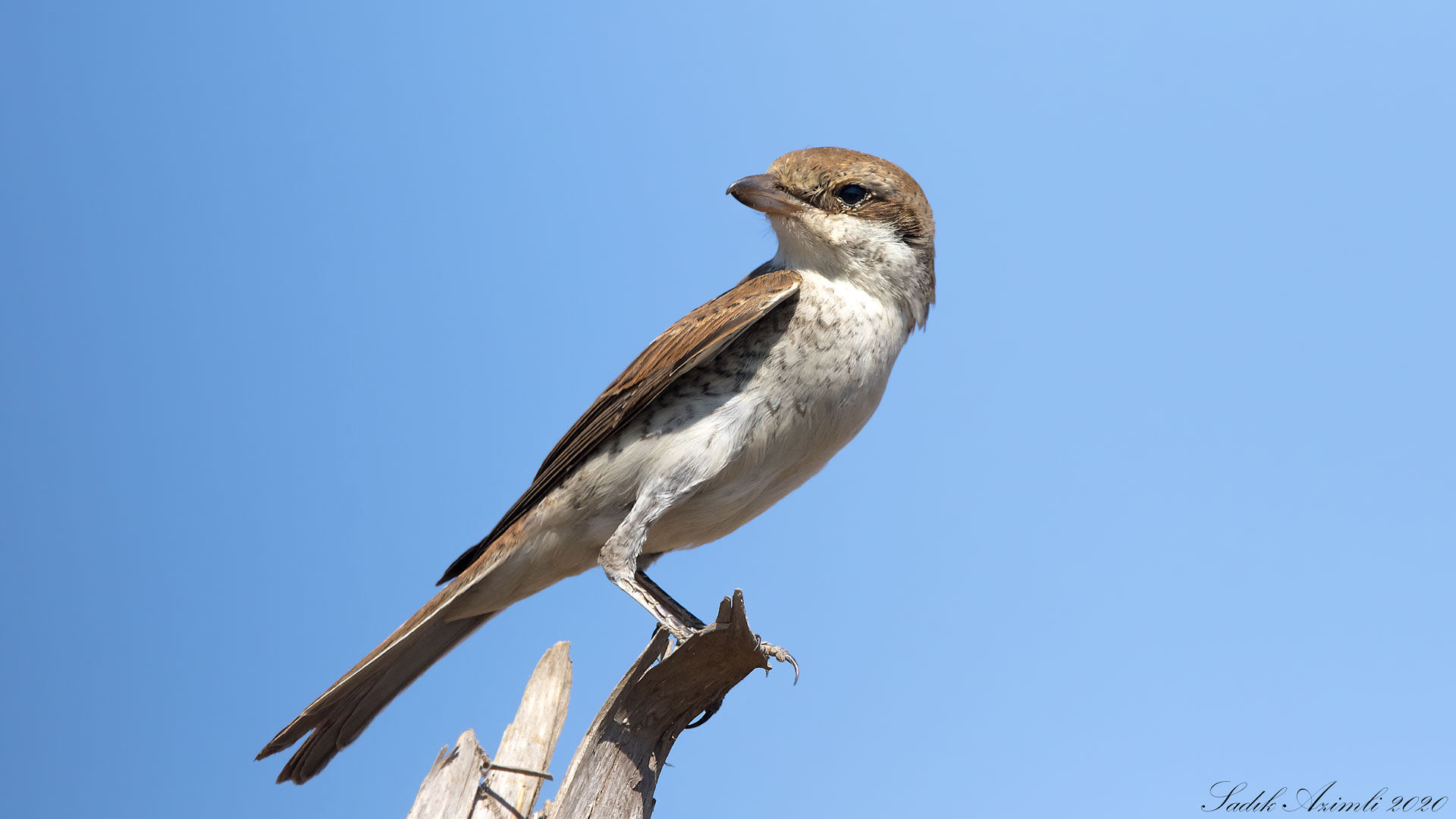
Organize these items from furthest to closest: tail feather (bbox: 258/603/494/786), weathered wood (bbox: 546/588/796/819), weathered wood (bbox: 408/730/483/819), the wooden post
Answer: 1. weathered wood (bbox: 408/730/483/819)
2. tail feather (bbox: 258/603/494/786)
3. weathered wood (bbox: 546/588/796/819)
4. the wooden post

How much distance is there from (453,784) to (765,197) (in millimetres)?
2554

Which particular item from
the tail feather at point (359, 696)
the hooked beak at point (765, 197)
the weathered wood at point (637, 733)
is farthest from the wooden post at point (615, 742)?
the hooked beak at point (765, 197)

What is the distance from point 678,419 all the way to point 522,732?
1.50m

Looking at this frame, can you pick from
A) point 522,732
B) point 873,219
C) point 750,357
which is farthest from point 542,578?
point 873,219

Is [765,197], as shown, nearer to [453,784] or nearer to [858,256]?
[858,256]

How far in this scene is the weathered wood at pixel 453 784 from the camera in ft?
14.2

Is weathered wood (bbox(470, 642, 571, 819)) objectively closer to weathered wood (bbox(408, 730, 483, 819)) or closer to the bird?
weathered wood (bbox(408, 730, 483, 819))

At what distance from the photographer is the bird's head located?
14.1ft

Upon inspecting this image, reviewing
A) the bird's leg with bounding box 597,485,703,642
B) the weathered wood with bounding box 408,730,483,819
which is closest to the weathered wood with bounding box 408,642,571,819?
the weathered wood with bounding box 408,730,483,819

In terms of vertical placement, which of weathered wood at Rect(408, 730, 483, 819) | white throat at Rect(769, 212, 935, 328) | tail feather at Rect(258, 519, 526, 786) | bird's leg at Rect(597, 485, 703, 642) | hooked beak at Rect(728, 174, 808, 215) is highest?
hooked beak at Rect(728, 174, 808, 215)

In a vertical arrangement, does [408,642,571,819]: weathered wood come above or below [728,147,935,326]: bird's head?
below

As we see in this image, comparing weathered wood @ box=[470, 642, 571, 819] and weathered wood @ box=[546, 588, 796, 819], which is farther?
weathered wood @ box=[470, 642, 571, 819]

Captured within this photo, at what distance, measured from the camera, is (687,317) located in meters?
4.23

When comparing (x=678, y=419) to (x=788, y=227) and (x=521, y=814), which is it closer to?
(x=788, y=227)
